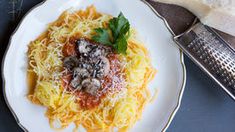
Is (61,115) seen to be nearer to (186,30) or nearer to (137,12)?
(137,12)

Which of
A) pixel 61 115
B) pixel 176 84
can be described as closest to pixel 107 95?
pixel 61 115

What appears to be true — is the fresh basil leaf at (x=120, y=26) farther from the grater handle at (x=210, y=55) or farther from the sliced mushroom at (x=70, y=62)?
the grater handle at (x=210, y=55)

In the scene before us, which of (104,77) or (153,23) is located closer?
(104,77)

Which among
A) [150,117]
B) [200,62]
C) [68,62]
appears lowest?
[150,117]

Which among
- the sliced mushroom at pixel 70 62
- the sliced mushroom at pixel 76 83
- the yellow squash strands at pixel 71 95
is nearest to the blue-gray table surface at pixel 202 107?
the yellow squash strands at pixel 71 95

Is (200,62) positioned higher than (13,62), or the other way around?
(13,62)

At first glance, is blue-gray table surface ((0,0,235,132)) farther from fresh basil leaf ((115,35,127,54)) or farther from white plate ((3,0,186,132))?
fresh basil leaf ((115,35,127,54))

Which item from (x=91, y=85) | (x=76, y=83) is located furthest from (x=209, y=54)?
(x=76, y=83)
